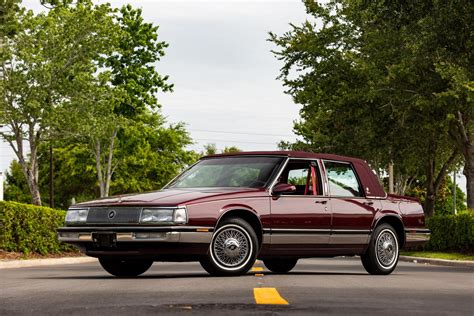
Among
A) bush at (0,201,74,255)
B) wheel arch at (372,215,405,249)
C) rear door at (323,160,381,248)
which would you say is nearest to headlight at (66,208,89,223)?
rear door at (323,160,381,248)

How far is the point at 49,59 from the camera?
45.4 meters

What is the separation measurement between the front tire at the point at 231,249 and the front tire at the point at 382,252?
2.70 metres

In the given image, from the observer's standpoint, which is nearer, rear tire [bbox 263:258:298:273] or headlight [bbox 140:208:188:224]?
headlight [bbox 140:208:188:224]

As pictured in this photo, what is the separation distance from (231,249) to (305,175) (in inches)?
94.5

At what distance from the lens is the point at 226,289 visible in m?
10.3

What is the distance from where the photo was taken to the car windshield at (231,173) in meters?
13.9

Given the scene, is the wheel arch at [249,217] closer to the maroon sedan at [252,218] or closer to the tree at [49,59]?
the maroon sedan at [252,218]

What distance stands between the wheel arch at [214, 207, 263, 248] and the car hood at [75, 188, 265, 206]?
23 centimetres

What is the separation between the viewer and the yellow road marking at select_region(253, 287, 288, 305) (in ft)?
27.9

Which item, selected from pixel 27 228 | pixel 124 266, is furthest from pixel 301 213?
pixel 27 228

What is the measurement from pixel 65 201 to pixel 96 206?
7797cm

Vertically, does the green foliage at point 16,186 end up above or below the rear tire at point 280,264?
above

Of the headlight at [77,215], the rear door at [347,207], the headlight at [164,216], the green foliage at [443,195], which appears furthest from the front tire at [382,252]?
the green foliage at [443,195]

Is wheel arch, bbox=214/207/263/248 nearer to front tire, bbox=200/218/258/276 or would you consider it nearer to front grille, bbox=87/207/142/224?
front tire, bbox=200/218/258/276
